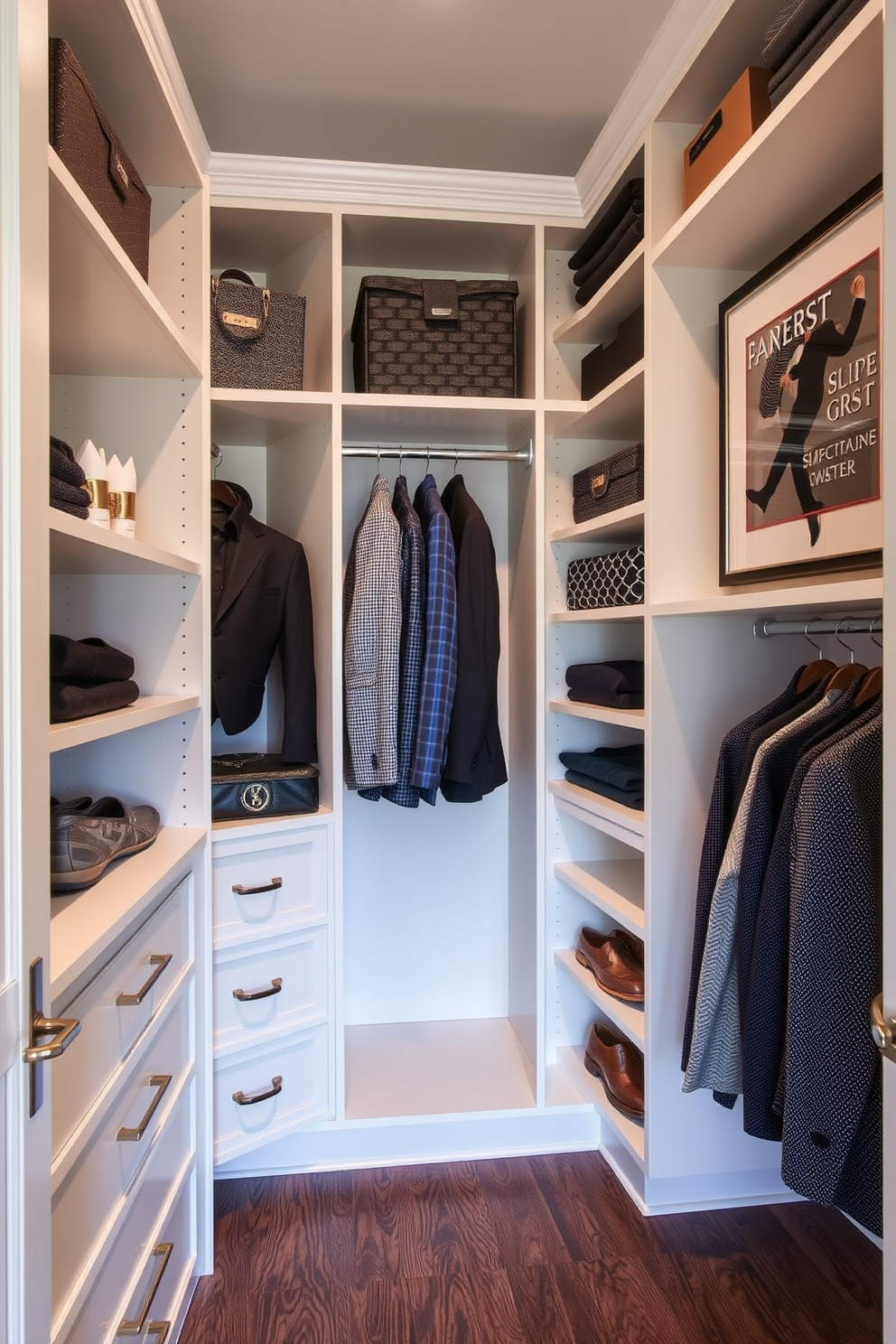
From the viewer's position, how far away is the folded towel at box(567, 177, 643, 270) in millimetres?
1732

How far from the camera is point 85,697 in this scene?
3.93ft

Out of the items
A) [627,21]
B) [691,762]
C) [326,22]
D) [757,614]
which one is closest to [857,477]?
[757,614]

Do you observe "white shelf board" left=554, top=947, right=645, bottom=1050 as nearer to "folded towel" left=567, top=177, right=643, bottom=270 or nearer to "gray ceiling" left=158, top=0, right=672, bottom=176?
"folded towel" left=567, top=177, right=643, bottom=270

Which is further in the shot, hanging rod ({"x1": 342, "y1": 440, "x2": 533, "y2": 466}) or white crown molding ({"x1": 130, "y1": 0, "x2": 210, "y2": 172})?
hanging rod ({"x1": 342, "y1": 440, "x2": 533, "y2": 466})

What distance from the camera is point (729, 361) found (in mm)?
1561

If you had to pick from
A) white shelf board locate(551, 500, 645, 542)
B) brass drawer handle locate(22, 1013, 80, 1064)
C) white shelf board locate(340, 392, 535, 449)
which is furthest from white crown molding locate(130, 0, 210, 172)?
brass drawer handle locate(22, 1013, 80, 1064)

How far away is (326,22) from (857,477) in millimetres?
1336

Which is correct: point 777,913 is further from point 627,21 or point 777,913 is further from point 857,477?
point 627,21

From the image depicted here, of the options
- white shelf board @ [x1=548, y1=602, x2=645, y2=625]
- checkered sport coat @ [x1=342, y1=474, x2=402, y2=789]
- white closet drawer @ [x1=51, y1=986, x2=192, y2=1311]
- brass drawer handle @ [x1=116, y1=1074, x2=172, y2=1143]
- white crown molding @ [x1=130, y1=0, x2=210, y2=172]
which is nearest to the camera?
white closet drawer @ [x1=51, y1=986, x2=192, y2=1311]

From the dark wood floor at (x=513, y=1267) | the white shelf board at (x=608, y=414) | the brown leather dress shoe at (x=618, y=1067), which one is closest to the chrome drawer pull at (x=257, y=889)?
the dark wood floor at (x=513, y=1267)

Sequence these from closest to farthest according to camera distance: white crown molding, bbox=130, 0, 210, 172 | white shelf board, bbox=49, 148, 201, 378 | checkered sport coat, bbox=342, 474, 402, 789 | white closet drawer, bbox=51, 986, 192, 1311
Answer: white closet drawer, bbox=51, 986, 192, 1311, white shelf board, bbox=49, 148, 201, 378, white crown molding, bbox=130, 0, 210, 172, checkered sport coat, bbox=342, 474, 402, 789

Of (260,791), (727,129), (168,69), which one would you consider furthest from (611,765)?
(168,69)

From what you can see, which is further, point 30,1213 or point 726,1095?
point 726,1095

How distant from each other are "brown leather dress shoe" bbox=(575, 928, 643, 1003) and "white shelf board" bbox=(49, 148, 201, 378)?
165cm
